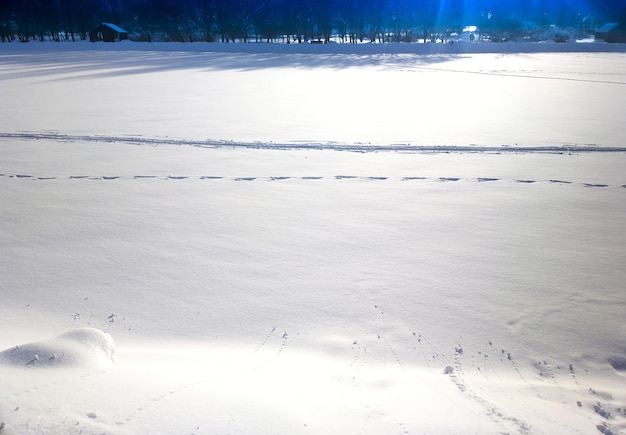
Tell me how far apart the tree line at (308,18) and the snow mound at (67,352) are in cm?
3887

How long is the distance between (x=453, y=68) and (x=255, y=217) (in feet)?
59.2

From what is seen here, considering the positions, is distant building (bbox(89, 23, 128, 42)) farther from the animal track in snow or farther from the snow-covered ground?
the animal track in snow

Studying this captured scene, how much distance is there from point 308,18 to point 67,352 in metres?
43.5

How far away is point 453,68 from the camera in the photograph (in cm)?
2056

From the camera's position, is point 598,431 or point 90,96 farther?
point 90,96

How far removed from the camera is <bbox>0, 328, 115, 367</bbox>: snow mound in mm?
2363

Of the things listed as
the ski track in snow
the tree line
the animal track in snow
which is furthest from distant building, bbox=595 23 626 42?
→ the animal track in snow

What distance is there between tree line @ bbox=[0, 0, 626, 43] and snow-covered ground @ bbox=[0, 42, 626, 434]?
3354 centimetres

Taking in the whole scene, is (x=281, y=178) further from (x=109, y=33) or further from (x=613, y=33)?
(x=109, y=33)

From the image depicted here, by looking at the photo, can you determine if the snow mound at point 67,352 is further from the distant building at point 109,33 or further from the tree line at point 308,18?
the distant building at point 109,33

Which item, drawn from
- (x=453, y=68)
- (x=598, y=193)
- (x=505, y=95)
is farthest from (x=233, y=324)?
(x=453, y=68)

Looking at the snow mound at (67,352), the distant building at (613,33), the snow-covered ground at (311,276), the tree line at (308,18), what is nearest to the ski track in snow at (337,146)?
the snow-covered ground at (311,276)

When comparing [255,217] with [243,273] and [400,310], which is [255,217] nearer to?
[243,273]

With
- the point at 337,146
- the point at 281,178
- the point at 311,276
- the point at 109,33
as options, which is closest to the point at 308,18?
the point at 109,33
